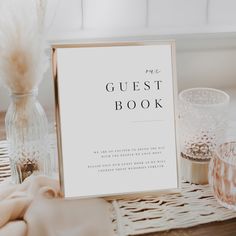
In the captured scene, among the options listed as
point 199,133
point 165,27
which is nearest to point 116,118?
point 199,133

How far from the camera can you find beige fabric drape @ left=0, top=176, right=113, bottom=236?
2.67ft

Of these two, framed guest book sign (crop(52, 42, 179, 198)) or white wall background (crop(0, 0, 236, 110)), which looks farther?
white wall background (crop(0, 0, 236, 110))

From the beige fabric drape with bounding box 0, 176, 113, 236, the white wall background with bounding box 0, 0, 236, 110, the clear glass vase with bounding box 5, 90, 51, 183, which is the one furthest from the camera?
the white wall background with bounding box 0, 0, 236, 110

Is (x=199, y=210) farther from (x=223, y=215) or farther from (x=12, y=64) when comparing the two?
(x=12, y=64)

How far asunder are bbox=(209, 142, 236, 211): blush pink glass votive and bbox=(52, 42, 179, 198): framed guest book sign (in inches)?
2.7

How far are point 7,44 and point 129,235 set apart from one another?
1.26 feet

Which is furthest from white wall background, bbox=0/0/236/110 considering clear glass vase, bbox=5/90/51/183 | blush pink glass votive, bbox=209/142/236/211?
blush pink glass votive, bbox=209/142/236/211

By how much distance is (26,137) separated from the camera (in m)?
0.94

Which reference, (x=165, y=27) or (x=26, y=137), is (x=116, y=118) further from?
(x=165, y=27)

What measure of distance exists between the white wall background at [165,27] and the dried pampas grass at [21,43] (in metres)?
0.38

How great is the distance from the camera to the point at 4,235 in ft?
2.61

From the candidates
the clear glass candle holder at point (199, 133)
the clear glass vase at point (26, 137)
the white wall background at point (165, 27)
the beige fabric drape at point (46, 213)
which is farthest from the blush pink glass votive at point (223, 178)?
the white wall background at point (165, 27)

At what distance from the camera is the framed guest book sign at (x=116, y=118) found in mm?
898

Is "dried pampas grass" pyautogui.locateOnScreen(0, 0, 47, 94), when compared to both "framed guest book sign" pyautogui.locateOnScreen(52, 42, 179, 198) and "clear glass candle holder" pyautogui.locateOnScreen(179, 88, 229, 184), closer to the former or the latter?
"framed guest book sign" pyautogui.locateOnScreen(52, 42, 179, 198)
